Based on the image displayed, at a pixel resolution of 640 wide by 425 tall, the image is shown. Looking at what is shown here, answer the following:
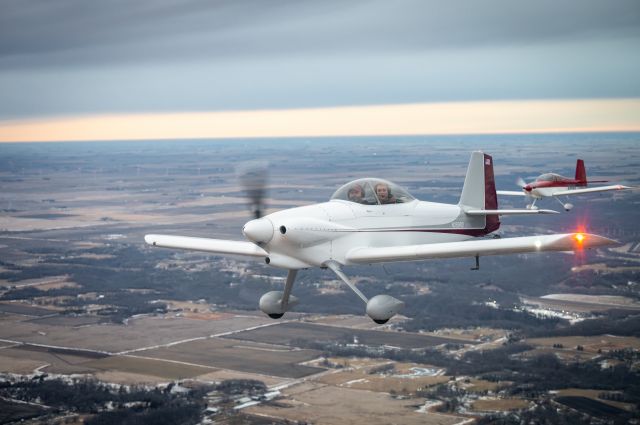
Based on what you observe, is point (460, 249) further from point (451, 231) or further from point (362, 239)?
point (451, 231)

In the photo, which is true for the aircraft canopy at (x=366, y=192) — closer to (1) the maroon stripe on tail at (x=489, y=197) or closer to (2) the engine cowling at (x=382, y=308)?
(2) the engine cowling at (x=382, y=308)

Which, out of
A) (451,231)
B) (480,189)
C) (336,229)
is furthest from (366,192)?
(480,189)

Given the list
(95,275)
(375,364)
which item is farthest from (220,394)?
(95,275)

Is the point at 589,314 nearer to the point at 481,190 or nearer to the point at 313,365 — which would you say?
the point at 313,365

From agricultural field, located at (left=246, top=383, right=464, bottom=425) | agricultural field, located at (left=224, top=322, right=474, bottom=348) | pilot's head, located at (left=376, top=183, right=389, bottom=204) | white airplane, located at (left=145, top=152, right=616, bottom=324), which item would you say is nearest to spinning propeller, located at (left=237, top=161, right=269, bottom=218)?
white airplane, located at (left=145, top=152, right=616, bottom=324)

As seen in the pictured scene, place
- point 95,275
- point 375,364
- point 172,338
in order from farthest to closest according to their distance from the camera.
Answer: point 95,275 → point 172,338 → point 375,364

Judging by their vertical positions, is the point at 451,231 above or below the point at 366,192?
below

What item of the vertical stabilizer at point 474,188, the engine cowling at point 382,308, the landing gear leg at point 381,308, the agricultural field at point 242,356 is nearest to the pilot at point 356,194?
the landing gear leg at point 381,308
